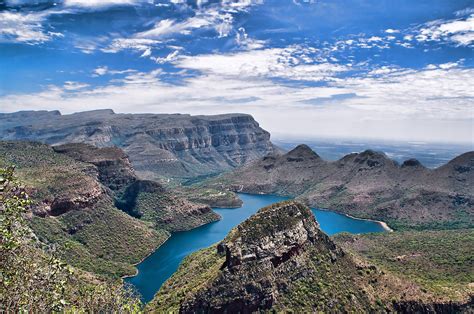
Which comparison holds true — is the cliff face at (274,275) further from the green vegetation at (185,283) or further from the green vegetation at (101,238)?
the green vegetation at (101,238)

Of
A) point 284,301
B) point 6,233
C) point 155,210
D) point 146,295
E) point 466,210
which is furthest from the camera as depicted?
point 466,210

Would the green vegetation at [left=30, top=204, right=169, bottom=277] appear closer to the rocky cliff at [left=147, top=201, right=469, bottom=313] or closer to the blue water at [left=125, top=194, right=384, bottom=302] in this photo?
the blue water at [left=125, top=194, right=384, bottom=302]

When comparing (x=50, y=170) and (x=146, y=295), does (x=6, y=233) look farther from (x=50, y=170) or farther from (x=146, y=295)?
(x=50, y=170)

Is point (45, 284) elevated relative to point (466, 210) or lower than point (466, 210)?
elevated

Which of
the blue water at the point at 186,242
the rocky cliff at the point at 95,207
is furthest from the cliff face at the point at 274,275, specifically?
the rocky cliff at the point at 95,207

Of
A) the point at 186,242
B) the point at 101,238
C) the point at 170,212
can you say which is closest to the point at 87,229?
the point at 101,238

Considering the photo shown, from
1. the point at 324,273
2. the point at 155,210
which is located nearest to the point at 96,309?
the point at 324,273
